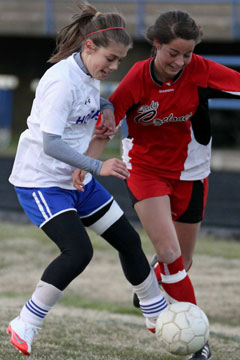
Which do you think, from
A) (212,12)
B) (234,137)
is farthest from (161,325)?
(234,137)

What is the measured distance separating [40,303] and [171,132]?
1352 millimetres

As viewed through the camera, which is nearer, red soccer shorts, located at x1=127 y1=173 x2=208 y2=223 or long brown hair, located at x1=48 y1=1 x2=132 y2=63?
long brown hair, located at x1=48 y1=1 x2=132 y2=63

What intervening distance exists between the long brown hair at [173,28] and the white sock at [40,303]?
148cm

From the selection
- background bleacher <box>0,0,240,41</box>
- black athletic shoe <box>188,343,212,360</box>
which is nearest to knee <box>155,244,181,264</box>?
black athletic shoe <box>188,343,212,360</box>

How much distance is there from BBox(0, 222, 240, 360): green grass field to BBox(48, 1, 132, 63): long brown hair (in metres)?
1.66

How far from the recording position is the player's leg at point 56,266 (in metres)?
3.68

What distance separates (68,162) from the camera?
3.59 metres

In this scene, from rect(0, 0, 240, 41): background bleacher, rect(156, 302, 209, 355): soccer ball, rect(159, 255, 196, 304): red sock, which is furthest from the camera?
rect(0, 0, 240, 41): background bleacher

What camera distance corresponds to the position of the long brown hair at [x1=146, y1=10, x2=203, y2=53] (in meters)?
3.93

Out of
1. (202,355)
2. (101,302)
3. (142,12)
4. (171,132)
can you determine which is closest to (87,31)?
(171,132)

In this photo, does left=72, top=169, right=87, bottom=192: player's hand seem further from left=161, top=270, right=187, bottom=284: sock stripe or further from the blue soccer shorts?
left=161, top=270, right=187, bottom=284: sock stripe

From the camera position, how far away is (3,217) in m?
10.0

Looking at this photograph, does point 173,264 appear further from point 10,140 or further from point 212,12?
point 10,140

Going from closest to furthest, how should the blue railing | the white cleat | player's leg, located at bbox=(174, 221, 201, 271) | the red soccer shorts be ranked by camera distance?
the white cleat < the red soccer shorts < player's leg, located at bbox=(174, 221, 201, 271) < the blue railing
